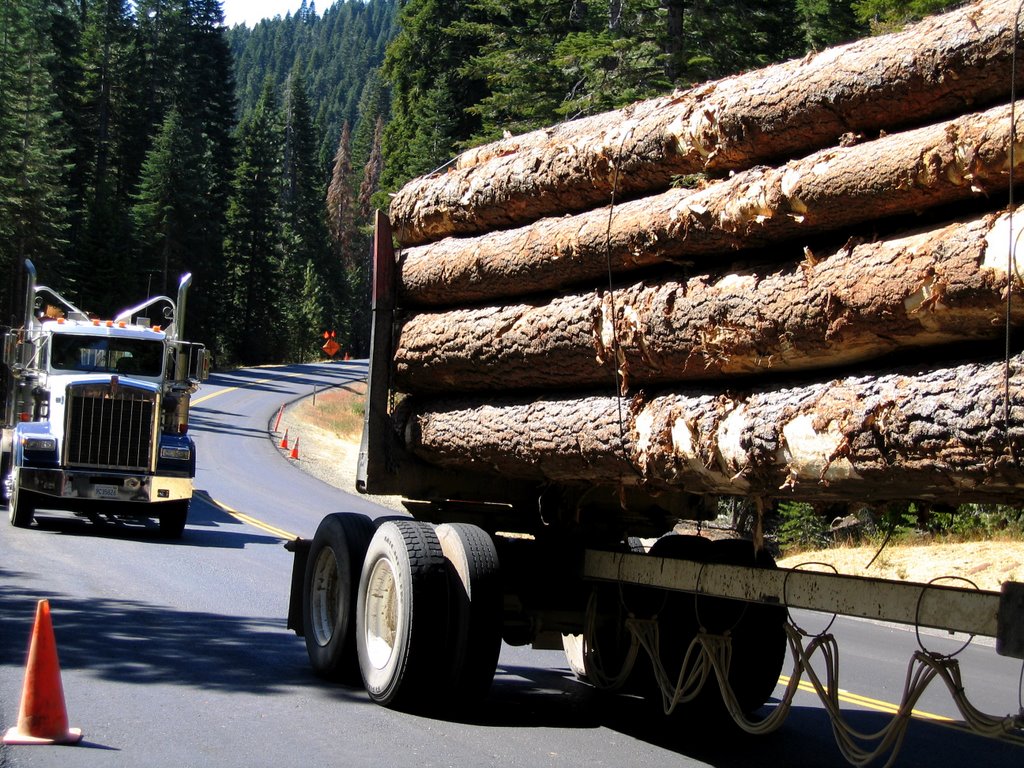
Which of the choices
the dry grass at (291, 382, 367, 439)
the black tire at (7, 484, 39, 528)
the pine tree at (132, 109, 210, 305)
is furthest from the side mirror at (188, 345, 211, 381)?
the pine tree at (132, 109, 210, 305)

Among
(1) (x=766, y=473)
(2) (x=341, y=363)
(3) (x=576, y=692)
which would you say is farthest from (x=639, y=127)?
(2) (x=341, y=363)

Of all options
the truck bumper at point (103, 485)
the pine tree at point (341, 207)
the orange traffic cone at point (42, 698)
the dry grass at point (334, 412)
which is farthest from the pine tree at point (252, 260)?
the orange traffic cone at point (42, 698)

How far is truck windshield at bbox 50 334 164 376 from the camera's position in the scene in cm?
1688

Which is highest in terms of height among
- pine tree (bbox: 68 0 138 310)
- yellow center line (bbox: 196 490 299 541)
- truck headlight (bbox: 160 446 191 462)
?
pine tree (bbox: 68 0 138 310)

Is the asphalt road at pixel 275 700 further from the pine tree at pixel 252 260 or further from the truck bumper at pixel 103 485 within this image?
the pine tree at pixel 252 260

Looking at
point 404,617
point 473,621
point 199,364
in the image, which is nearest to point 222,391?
point 199,364

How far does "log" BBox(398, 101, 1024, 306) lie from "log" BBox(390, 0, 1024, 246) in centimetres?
14

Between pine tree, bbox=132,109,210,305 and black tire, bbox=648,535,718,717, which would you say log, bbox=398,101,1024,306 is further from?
pine tree, bbox=132,109,210,305

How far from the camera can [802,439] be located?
4777mm

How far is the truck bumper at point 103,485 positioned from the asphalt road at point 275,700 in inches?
71.3

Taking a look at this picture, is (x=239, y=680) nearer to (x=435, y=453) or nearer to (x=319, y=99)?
(x=435, y=453)

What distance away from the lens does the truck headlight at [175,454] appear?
16.7 metres

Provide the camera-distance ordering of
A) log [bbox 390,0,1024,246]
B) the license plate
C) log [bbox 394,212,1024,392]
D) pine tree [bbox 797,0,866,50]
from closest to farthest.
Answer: log [bbox 394,212,1024,392] < log [bbox 390,0,1024,246] < the license plate < pine tree [bbox 797,0,866,50]

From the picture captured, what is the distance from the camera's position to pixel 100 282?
59969 mm
